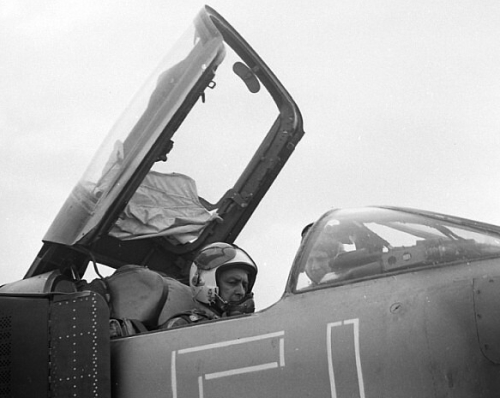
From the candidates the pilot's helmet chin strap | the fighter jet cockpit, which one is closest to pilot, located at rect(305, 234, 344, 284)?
the fighter jet cockpit

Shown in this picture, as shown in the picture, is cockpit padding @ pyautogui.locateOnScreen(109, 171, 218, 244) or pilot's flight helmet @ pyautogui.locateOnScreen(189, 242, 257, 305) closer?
pilot's flight helmet @ pyautogui.locateOnScreen(189, 242, 257, 305)

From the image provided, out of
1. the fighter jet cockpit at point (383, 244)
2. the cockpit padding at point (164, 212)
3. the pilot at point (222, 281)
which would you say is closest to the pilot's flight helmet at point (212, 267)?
the pilot at point (222, 281)

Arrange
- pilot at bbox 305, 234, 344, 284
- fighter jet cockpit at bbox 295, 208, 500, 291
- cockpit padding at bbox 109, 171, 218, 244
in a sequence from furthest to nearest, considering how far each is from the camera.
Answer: cockpit padding at bbox 109, 171, 218, 244 < pilot at bbox 305, 234, 344, 284 < fighter jet cockpit at bbox 295, 208, 500, 291

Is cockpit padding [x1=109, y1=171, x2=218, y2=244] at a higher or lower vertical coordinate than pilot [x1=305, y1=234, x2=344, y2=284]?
higher

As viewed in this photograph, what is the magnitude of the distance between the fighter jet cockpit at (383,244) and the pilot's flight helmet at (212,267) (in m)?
1.56

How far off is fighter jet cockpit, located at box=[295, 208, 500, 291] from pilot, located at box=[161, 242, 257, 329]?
153 centimetres

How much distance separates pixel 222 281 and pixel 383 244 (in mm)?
1920

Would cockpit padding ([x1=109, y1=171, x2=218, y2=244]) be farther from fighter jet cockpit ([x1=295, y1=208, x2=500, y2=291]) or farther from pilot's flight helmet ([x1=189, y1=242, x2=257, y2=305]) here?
fighter jet cockpit ([x1=295, y1=208, x2=500, y2=291])

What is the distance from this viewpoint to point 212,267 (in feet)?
17.5

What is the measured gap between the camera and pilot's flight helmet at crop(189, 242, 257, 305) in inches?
207

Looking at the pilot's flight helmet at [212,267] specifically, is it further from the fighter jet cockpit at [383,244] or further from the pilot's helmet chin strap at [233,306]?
the fighter jet cockpit at [383,244]

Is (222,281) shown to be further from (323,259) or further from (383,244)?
(383,244)

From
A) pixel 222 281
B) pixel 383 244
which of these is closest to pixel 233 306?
pixel 222 281

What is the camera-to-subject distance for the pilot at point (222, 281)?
5215 millimetres
